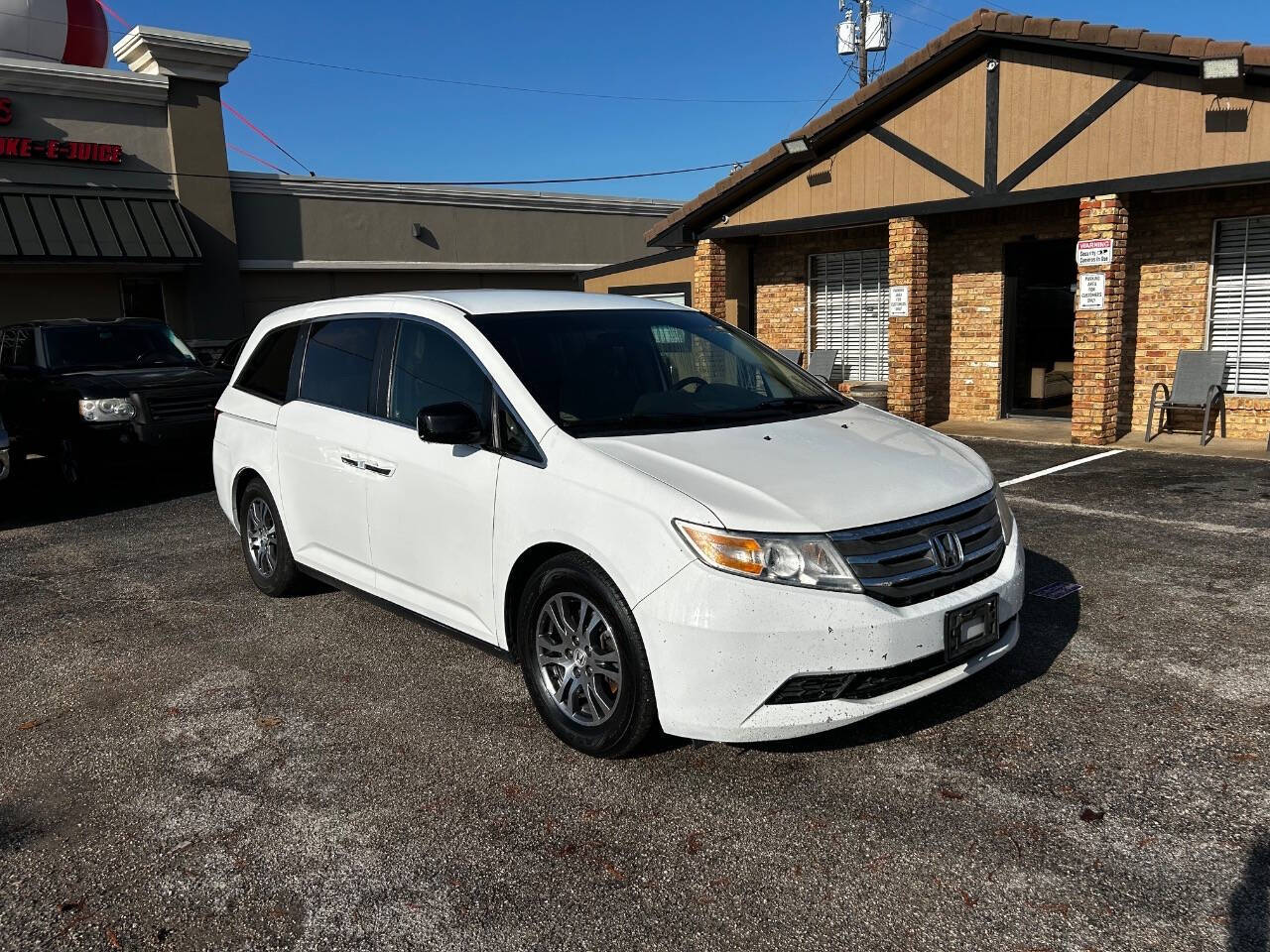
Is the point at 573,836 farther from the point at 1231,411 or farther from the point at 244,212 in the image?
the point at 244,212

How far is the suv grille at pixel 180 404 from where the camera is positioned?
10.1 m

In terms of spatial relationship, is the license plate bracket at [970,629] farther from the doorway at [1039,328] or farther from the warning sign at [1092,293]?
the doorway at [1039,328]

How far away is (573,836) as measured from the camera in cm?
338

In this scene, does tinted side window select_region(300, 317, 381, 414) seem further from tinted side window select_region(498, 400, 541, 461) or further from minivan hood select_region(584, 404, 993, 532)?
minivan hood select_region(584, 404, 993, 532)

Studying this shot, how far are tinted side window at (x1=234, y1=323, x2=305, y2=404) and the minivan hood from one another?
8.89ft

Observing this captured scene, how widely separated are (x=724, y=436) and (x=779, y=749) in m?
1.28

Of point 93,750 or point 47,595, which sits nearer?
point 93,750

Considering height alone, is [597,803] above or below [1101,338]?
below

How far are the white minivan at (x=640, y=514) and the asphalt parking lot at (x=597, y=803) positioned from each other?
1.19 feet

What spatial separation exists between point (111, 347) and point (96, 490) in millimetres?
1636

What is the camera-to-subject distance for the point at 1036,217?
517 inches

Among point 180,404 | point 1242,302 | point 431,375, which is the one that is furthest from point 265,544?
point 1242,302

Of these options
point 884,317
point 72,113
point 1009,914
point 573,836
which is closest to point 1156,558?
point 1009,914

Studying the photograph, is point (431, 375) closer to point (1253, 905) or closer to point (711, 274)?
point (1253, 905)
